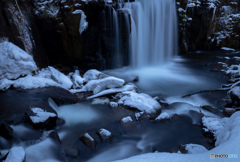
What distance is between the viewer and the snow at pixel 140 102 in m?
4.36

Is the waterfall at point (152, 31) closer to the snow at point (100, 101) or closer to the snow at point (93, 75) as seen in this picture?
the snow at point (93, 75)

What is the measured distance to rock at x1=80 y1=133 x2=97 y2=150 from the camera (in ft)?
10.6

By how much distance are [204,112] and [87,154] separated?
3262 mm

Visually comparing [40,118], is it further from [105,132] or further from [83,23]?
[83,23]

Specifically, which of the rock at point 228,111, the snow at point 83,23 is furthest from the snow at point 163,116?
the snow at point 83,23

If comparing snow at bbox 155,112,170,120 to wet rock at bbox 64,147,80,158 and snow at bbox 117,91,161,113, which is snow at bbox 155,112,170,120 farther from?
wet rock at bbox 64,147,80,158

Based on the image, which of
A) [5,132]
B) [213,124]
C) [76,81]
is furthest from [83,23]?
[213,124]

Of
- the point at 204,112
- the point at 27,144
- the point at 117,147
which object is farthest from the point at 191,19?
the point at 27,144

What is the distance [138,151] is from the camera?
3223mm

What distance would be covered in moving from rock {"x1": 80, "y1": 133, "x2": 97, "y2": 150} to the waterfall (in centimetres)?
658

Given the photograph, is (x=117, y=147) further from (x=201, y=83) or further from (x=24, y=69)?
(x=201, y=83)

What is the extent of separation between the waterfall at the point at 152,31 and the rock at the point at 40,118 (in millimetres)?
6503

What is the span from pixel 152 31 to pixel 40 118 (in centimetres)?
889

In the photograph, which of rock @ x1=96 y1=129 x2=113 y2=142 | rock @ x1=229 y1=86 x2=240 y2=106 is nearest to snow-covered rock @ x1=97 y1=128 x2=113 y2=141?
rock @ x1=96 y1=129 x2=113 y2=142
